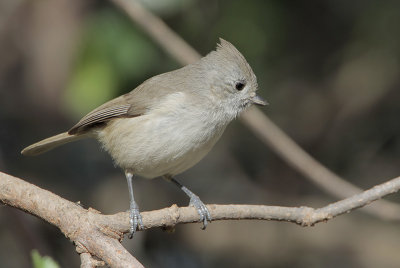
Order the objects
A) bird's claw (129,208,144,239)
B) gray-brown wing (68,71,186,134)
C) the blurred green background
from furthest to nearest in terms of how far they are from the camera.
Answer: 1. the blurred green background
2. gray-brown wing (68,71,186,134)
3. bird's claw (129,208,144,239)

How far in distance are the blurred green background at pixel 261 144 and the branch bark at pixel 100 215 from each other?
8.30 ft

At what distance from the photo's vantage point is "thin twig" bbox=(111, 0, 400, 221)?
4.32 m

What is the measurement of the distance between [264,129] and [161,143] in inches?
45.1

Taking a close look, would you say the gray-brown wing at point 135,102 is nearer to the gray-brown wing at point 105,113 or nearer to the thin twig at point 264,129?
the gray-brown wing at point 105,113

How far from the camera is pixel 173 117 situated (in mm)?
3801

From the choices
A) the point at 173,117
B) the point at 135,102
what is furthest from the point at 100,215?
the point at 135,102

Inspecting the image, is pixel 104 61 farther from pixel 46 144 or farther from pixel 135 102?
pixel 46 144

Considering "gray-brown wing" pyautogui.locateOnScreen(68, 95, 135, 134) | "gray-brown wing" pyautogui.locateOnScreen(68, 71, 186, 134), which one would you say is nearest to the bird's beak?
"gray-brown wing" pyautogui.locateOnScreen(68, 71, 186, 134)

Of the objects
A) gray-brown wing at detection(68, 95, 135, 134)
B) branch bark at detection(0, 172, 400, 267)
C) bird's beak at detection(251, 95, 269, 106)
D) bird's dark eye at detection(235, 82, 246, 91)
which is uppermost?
bird's dark eye at detection(235, 82, 246, 91)

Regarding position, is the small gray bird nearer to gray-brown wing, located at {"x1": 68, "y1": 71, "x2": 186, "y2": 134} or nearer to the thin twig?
gray-brown wing, located at {"x1": 68, "y1": 71, "x2": 186, "y2": 134}

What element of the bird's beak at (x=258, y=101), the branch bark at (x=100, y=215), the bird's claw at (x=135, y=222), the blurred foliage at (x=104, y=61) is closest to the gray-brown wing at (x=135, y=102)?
the blurred foliage at (x=104, y=61)

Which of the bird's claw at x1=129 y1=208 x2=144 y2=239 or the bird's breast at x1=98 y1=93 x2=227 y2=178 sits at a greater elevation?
the bird's breast at x1=98 y1=93 x2=227 y2=178

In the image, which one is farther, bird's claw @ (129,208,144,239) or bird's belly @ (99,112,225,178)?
bird's belly @ (99,112,225,178)

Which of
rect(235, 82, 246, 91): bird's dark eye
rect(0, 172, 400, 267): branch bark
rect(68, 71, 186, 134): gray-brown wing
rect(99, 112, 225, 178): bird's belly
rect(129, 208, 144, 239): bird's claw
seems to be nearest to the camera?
rect(0, 172, 400, 267): branch bark
